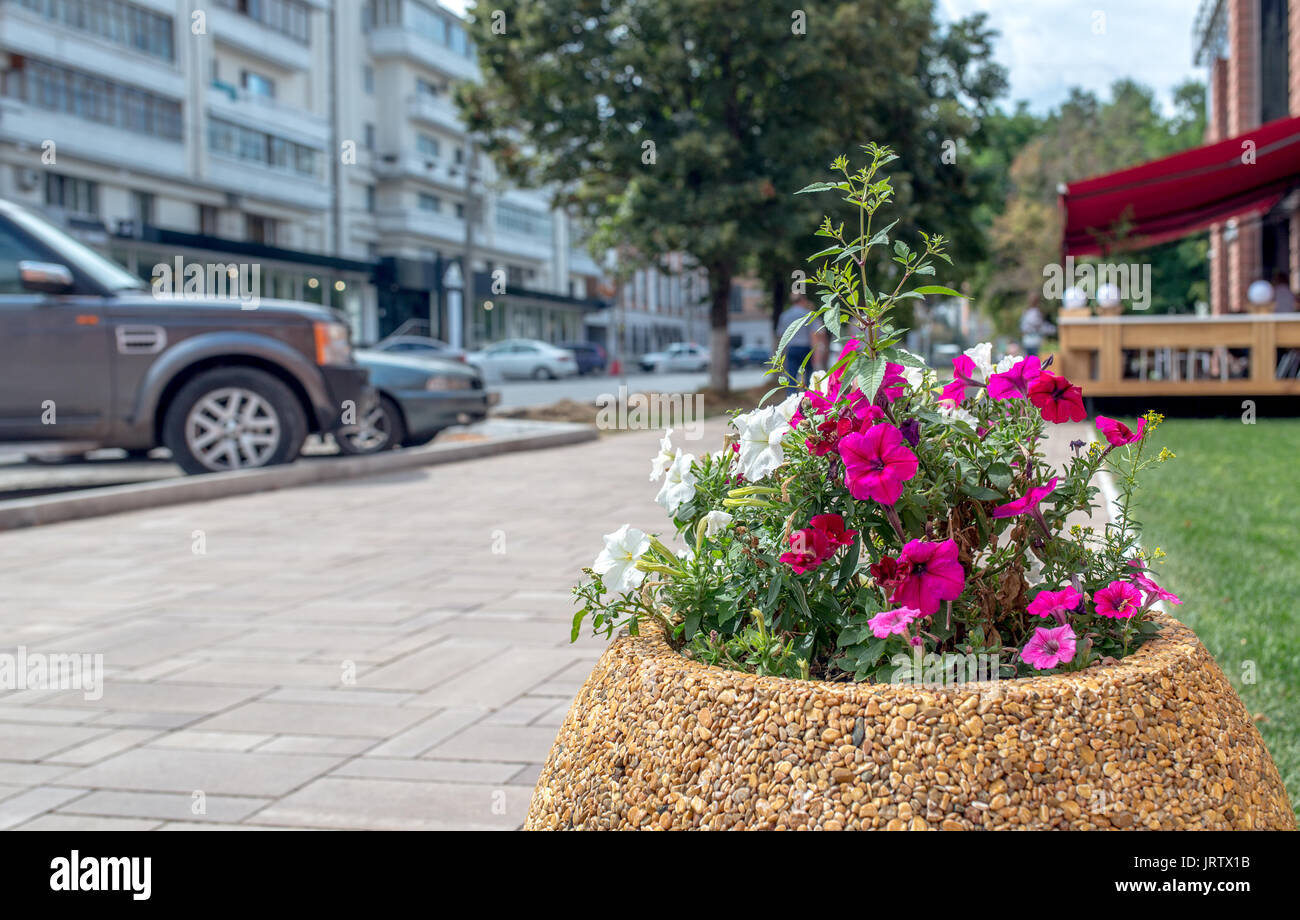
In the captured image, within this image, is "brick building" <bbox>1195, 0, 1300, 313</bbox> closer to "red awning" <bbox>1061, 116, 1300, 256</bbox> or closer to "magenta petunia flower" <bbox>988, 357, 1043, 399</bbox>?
"red awning" <bbox>1061, 116, 1300, 256</bbox>

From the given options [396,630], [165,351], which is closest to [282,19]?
[165,351]

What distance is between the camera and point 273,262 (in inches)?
1640

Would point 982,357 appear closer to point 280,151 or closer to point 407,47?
point 280,151

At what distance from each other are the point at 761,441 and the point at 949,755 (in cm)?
57

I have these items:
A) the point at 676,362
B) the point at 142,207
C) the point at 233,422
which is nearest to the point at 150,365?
the point at 233,422

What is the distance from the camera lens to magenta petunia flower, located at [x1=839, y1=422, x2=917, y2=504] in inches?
65.2

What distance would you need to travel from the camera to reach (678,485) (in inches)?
79.8

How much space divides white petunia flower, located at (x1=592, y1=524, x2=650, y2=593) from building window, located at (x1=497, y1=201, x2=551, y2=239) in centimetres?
5843

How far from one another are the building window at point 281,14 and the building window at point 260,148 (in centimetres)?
421

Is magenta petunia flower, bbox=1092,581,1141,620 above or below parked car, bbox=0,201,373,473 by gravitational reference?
below

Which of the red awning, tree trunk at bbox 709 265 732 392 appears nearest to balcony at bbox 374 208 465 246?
tree trunk at bbox 709 265 732 392

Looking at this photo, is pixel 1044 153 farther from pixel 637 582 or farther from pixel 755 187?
pixel 637 582

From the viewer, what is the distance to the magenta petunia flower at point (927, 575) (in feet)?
5.39
